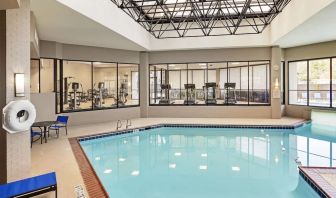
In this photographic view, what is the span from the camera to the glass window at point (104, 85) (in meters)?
11.3

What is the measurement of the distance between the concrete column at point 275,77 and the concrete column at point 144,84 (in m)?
5.71

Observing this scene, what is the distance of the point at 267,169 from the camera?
17.8 feet

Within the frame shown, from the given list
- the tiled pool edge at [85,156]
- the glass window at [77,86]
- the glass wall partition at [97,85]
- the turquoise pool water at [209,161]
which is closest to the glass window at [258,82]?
the tiled pool edge at [85,156]

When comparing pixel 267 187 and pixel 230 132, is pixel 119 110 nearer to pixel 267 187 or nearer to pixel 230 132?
pixel 230 132

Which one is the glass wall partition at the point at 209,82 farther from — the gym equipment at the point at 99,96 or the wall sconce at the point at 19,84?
the wall sconce at the point at 19,84

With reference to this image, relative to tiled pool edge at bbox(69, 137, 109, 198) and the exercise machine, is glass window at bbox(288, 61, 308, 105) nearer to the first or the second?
the exercise machine

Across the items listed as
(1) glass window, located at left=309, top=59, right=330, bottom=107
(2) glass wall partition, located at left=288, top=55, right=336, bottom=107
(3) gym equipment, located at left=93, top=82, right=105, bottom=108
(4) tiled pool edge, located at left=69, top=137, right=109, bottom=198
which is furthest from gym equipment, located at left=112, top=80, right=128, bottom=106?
(1) glass window, located at left=309, top=59, right=330, bottom=107

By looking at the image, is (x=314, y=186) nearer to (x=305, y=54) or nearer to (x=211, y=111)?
(x=211, y=111)

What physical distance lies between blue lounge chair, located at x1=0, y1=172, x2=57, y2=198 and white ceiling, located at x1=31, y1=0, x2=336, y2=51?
11.3 feet

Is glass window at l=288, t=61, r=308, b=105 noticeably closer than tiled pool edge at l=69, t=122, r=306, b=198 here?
No

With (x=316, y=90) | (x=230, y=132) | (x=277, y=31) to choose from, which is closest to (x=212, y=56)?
(x=277, y=31)

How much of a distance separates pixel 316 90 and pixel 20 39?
1163 centimetres

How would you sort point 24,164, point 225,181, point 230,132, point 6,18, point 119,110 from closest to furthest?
point 6,18, point 24,164, point 225,181, point 230,132, point 119,110

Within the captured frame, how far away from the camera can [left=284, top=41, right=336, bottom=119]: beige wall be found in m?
10.2
